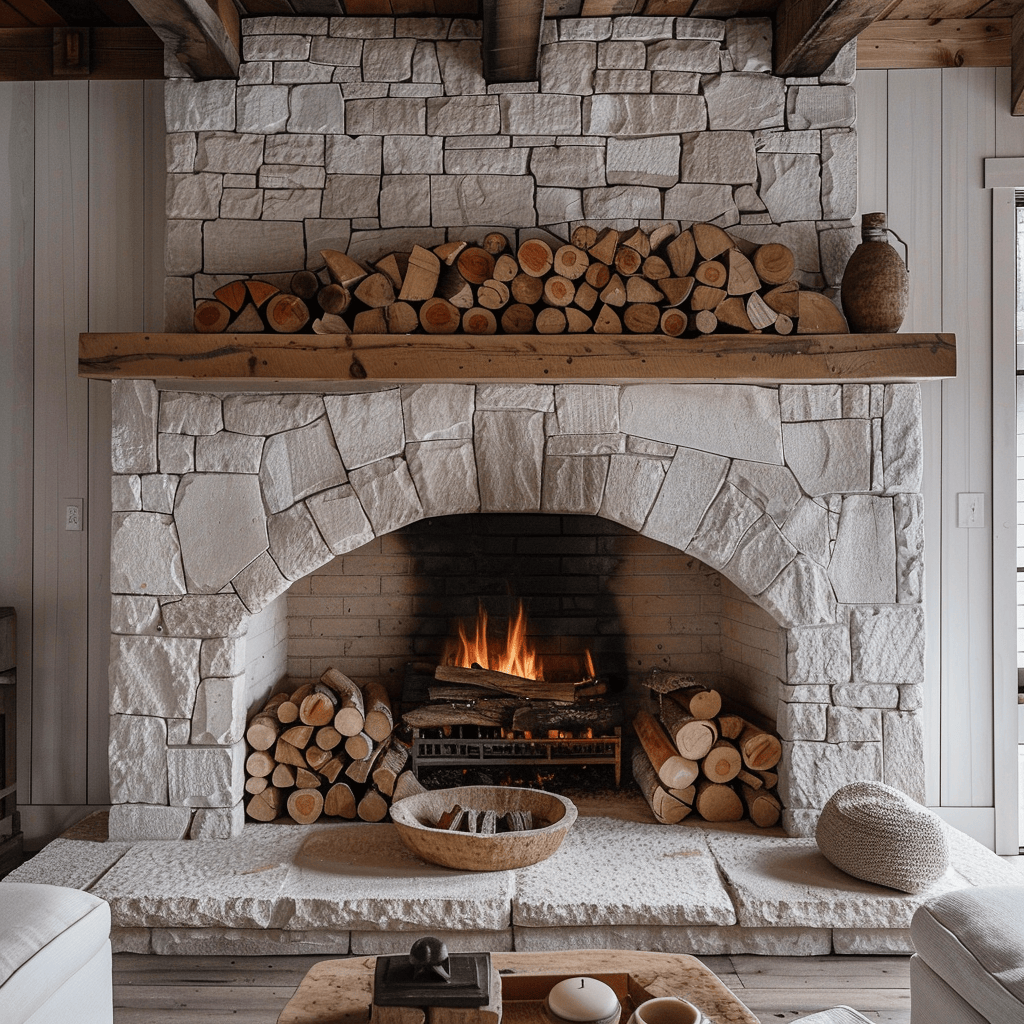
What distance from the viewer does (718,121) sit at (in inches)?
116

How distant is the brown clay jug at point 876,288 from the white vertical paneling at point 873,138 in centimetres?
43

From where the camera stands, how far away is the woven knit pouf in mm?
2445

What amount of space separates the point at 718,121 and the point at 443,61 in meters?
0.91

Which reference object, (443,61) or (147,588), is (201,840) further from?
(443,61)

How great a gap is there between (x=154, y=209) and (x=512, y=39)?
1.39 meters

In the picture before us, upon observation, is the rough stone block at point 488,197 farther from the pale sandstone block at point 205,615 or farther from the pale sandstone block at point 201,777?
the pale sandstone block at point 201,777

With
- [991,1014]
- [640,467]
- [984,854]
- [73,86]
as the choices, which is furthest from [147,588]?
[984,854]

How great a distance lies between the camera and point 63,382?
3.22 meters

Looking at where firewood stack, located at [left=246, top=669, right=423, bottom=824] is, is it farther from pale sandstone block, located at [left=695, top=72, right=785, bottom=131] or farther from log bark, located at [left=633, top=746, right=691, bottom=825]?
pale sandstone block, located at [left=695, top=72, right=785, bottom=131]

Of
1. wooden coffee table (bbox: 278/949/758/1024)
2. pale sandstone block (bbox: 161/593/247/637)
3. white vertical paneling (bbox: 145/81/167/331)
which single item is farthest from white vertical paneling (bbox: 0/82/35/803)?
wooden coffee table (bbox: 278/949/758/1024)

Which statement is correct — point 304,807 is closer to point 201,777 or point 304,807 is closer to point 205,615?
point 201,777

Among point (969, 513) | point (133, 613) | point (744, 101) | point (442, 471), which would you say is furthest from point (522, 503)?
point (969, 513)

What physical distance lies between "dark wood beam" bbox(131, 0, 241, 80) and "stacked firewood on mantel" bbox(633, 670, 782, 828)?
2496 mm

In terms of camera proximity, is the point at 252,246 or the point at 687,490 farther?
the point at 252,246
